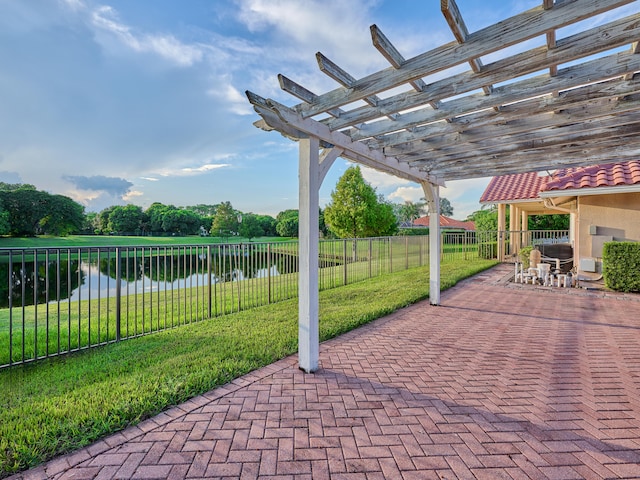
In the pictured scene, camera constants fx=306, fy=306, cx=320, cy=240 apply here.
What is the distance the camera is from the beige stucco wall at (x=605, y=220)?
7.63 meters

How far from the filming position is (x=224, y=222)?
134ft

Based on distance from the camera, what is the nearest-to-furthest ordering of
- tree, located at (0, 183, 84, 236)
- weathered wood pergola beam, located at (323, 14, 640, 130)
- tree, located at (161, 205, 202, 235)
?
weathered wood pergola beam, located at (323, 14, 640, 130) < tree, located at (0, 183, 84, 236) < tree, located at (161, 205, 202, 235)

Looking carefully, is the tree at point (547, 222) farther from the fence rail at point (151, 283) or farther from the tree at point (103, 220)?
the tree at point (103, 220)

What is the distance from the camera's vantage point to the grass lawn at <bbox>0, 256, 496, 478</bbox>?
2.18 m

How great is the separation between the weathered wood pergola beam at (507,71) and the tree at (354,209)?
1801 cm

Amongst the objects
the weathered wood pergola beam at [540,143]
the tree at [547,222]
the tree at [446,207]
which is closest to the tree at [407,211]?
the tree at [446,207]

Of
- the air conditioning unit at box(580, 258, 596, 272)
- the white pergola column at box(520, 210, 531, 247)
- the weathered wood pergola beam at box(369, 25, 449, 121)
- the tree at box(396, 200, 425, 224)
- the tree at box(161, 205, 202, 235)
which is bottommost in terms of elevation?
the air conditioning unit at box(580, 258, 596, 272)

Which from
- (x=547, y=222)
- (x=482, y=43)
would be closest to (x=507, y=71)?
(x=482, y=43)

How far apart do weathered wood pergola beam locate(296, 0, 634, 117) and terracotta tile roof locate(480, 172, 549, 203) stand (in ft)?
43.6

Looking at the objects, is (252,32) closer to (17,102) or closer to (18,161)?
(17,102)

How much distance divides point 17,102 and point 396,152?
2036cm

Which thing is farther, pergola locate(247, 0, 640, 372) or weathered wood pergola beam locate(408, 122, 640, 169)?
weathered wood pergola beam locate(408, 122, 640, 169)

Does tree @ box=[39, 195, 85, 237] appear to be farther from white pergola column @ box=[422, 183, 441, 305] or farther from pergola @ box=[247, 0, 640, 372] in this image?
pergola @ box=[247, 0, 640, 372]

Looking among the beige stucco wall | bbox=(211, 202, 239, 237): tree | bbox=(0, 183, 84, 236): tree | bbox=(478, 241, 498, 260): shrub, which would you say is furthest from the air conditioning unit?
bbox=(0, 183, 84, 236): tree
